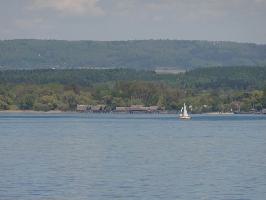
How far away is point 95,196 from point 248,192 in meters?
5.61

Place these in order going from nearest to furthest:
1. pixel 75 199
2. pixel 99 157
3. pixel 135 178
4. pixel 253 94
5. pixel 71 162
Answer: pixel 75 199 → pixel 135 178 → pixel 71 162 → pixel 99 157 → pixel 253 94

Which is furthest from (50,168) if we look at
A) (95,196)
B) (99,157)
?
(95,196)

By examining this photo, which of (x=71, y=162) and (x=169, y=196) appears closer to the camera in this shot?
(x=169, y=196)

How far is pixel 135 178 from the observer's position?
42.4 meters

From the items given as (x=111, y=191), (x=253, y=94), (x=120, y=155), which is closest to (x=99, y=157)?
(x=120, y=155)

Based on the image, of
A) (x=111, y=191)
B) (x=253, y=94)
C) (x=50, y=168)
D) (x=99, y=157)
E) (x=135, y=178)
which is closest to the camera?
(x=111, y=191)

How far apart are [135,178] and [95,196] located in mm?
5776

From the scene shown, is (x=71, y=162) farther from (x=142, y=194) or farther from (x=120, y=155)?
(x=142, y=194)

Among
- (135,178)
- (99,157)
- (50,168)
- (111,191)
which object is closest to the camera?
(111,191)

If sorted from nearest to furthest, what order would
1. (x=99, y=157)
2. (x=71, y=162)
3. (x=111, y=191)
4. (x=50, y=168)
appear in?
(x=111, y=191) < (x=50, y=168) < (x=71, y=162) < (x=99, y=157)

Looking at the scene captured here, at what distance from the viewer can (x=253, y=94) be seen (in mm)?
197875

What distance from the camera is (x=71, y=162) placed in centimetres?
5022

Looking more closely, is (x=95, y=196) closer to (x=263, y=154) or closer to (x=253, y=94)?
A: (x=263, y=154)

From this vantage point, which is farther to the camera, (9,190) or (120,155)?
(120,155)
